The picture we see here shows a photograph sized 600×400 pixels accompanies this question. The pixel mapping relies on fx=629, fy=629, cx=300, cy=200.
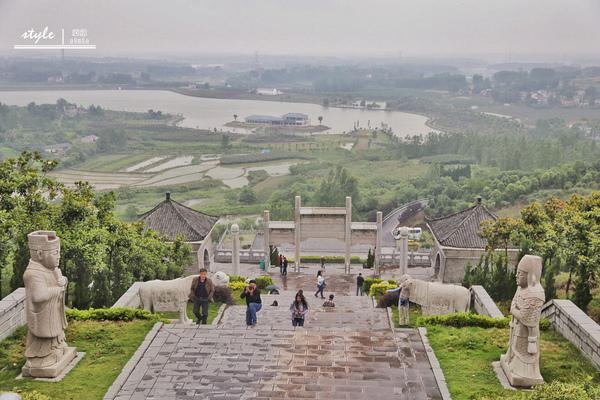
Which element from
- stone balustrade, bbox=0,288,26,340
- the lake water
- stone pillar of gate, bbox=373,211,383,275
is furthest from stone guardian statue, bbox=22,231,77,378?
the lake water

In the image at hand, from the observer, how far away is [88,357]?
401 inches

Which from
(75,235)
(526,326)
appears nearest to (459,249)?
(75,235)

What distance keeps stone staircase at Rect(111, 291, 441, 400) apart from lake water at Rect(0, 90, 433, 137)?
11578cm

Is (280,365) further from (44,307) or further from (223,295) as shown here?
(223,295)

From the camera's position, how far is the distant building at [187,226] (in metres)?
24.0

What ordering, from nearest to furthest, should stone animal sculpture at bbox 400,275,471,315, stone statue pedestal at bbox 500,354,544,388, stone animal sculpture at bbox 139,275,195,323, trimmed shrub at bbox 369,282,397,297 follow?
stone statue pedestal at bbox 500,354,544,388
stone animal sculpture at bbox 139,275,195,323
stone animal sculpture at bbox 400,275,471,315
trimmed shrub at bbox 369,282,397,297

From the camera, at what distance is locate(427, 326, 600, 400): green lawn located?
30.6 ft

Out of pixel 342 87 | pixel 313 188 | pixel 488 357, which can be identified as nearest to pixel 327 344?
pixel 488 357

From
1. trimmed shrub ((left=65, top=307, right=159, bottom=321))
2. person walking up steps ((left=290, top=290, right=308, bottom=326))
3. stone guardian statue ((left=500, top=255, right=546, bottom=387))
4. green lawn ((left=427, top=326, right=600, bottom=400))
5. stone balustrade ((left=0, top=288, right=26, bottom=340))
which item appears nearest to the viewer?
stone guardian statue ((left=500, top=255, right=546, bottom=387))

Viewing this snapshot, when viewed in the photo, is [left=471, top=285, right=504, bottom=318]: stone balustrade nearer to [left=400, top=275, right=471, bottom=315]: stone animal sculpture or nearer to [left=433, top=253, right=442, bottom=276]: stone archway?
[left=400, top=275, right=471, bottom=315]: stone animal sculpture

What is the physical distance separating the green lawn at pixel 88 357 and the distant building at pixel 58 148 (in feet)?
290

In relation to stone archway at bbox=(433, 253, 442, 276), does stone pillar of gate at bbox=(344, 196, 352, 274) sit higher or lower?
higher

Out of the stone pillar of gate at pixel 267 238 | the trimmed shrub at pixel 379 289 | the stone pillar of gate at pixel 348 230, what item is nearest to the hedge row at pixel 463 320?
the trimmed shrub at pixel 379 289

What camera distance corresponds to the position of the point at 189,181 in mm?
84875
